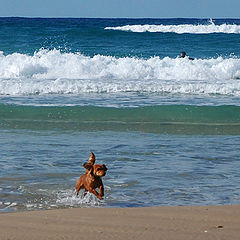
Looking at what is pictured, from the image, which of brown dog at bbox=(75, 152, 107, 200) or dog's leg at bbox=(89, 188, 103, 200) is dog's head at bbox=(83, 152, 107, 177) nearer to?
brown dog at bbox=(75, 152, 107, 200)

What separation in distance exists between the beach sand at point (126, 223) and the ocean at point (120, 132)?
0.45 metres

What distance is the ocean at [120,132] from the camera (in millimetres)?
6465

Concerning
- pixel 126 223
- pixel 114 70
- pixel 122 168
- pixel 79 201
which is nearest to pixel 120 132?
pixel 122 168

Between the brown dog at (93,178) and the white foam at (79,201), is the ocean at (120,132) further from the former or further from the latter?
the brown dog at (93,178)

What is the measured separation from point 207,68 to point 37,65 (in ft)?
17.4

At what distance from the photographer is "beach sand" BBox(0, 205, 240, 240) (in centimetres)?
470

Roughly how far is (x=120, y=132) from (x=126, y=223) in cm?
543

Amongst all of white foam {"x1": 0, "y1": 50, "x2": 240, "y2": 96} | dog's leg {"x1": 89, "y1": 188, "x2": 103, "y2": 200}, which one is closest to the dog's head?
dog's leg {"x1": 89, "y1": 188, "x2": 103, "y2": 200}

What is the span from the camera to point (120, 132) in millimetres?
10453

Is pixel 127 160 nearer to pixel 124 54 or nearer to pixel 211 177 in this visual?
pixel 211 177

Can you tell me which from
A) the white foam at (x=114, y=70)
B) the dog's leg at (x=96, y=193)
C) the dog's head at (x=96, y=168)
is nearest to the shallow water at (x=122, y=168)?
the dog's leg at (x=96, y=193)

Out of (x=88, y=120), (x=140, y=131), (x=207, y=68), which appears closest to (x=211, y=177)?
(x=140, y=131)

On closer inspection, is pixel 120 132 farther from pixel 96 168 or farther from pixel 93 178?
pixel 96 168

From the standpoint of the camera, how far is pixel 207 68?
21578 mm
